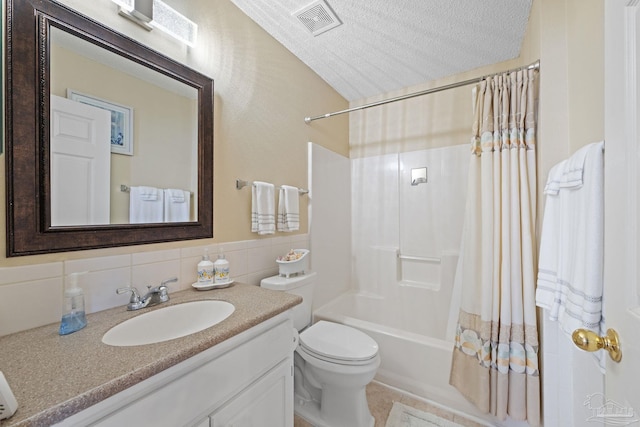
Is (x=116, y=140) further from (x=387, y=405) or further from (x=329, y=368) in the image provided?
(x=387, y=405)

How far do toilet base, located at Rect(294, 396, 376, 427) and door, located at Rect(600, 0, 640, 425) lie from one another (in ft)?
4.32

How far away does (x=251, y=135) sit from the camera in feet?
5.13

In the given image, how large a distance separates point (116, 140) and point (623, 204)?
1534 mm

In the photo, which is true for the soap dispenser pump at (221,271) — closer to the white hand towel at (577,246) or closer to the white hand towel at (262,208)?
the white hand towel at (262,208)

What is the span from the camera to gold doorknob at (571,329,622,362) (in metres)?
0.50

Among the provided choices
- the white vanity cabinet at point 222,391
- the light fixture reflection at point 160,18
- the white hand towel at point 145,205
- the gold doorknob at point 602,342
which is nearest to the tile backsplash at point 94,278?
the white hand towel at point 145,205

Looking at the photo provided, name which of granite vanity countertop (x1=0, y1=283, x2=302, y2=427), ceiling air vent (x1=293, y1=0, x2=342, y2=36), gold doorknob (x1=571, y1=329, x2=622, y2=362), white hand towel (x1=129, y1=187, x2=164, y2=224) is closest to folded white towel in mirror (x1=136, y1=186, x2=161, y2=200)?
white hand towel (x1=129, y1=187, x2=164, y2=224)

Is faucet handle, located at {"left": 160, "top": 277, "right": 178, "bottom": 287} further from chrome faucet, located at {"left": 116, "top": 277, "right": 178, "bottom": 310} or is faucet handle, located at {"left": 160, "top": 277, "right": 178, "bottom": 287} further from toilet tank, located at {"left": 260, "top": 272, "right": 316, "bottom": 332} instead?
toilet tank, located at {"left": 260, "top": 272, "right": 316, "bottom": 332}

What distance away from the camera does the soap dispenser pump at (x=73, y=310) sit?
76 cm

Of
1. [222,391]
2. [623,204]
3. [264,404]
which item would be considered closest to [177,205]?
[222,391]

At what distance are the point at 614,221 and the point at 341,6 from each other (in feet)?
5.21

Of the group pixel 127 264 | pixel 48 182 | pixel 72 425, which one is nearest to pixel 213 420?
pixel 72 425

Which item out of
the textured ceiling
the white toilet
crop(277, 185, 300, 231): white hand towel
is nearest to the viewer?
the white toilet

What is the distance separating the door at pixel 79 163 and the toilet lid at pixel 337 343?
1.19 m
